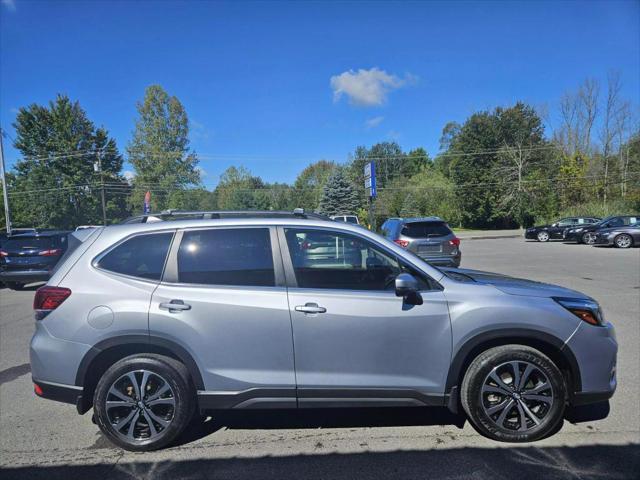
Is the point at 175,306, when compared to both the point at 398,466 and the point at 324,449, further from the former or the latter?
the point at 398,466

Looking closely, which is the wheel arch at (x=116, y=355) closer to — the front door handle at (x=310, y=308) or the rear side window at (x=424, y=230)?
the front door handle at (x=310, y=308)

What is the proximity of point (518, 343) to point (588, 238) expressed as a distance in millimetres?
24138

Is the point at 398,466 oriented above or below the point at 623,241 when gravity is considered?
below

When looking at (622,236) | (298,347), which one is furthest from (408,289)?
(622,236)

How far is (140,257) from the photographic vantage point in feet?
10.7

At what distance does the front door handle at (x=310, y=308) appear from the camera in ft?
9.94

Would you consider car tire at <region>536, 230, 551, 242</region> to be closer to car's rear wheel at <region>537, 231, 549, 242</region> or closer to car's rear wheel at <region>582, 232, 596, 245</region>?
car's rear wheel at <region>537, 231, 549, 242</region>

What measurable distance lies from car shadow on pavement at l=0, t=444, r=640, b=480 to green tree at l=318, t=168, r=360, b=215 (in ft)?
141

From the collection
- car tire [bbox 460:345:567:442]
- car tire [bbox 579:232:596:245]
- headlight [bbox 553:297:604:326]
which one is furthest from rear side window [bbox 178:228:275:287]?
car tire [bbox 579:232:596:245]

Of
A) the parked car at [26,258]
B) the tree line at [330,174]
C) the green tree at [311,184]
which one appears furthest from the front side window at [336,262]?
the green tree at [311,184]

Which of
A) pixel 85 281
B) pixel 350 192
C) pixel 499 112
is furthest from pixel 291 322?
pixel 499 112

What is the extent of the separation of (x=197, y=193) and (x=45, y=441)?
51657 millimetres

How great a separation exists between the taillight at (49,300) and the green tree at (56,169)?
162ft

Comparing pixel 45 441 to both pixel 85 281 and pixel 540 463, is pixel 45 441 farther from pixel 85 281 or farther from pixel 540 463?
pixel 540 463
